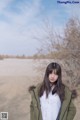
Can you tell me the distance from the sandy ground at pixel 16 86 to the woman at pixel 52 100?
1.07 m

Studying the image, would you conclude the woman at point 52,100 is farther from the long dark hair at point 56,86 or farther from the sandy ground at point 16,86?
the sandy ground at point 16,86

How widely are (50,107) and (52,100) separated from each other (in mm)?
42

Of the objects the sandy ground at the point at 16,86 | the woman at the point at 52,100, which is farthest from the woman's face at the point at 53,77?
the sandy ground at the point at 16,86

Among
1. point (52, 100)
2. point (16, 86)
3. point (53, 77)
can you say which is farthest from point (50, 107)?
point (16, 86)

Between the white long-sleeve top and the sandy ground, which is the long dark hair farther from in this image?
the sandy ground

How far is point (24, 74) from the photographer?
2.91m

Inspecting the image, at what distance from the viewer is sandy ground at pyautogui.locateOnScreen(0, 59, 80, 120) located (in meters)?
2.91

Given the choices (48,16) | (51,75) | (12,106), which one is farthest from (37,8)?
(51,75)

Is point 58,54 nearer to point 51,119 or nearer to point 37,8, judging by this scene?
point 37,8

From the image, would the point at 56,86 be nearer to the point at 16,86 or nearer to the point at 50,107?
the point at 50,107

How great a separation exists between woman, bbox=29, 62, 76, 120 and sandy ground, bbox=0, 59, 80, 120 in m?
1.07

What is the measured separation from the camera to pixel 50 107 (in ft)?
5.73

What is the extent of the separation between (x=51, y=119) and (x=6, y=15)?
4.45 ft

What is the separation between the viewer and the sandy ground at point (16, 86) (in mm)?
2910
